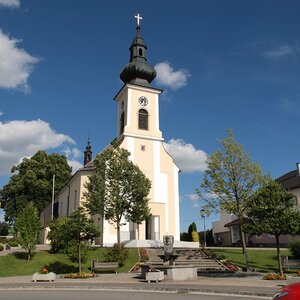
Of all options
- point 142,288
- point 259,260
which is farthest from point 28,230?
point 259,260

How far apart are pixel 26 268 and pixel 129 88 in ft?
80.3

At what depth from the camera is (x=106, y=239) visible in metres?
37.2

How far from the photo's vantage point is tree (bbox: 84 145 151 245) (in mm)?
32219

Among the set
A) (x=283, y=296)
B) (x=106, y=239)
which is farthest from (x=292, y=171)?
(x=283, y=296)

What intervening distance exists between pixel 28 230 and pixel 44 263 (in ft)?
10.1

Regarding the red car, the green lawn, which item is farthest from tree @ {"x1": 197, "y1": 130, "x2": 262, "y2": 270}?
the red car

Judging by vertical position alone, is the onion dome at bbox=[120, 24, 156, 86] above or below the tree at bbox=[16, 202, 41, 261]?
above

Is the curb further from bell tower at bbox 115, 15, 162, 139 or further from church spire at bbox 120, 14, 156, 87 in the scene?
church spire at bbox 120, 14, 156, 87

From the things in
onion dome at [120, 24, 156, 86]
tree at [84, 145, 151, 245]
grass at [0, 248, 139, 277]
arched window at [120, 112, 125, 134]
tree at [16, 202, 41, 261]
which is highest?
onion dome at [120, 24, 156, 86]

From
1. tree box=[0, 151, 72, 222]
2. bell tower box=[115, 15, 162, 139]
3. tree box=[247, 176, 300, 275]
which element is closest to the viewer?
tree box=[247, 176, 300, 275]

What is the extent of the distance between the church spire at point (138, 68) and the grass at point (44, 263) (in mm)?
22556

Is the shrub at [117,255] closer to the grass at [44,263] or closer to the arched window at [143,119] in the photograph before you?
the grass at [44,263]

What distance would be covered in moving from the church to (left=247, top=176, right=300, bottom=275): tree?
1796 centimetres

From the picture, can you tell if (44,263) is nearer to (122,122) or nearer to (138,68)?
(122,122)
